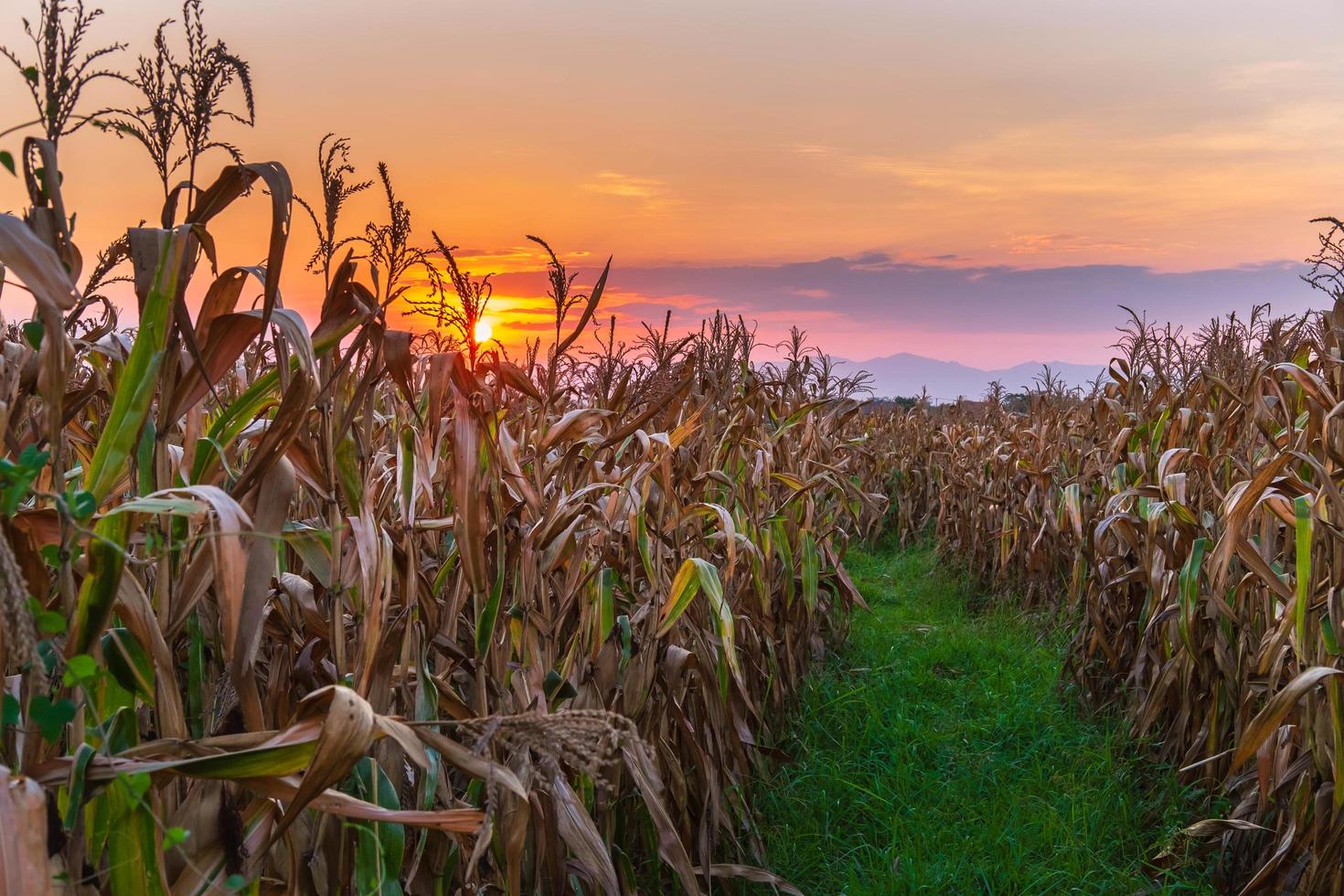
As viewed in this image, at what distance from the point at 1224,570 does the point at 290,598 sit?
8.24 feet

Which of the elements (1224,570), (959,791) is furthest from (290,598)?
(959,791)

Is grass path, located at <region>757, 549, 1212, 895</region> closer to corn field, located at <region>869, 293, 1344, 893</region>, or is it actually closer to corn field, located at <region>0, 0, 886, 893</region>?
corn field, located at <region>869, 293, 1344, 893</region>

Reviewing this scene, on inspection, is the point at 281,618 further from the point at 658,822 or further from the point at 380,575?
the point at 658,822

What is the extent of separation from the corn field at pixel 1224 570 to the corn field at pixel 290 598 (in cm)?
162

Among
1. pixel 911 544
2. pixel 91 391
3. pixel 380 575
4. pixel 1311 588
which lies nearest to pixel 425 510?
pixel 380 575

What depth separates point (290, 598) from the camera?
1.82 m

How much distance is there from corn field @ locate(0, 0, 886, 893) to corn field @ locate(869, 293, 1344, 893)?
1.62m

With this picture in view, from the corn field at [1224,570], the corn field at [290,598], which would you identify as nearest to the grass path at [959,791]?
the corn field at [1224,570]

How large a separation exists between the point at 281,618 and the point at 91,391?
0.59m

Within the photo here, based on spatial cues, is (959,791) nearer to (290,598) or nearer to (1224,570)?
(1224,570)

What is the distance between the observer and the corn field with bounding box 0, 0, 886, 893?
1.11 m

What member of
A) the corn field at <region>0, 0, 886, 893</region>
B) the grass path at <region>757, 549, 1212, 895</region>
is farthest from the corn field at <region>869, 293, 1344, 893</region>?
the corn field at <region>0, 0, 886, 893</region>

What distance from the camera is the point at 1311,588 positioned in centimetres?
271

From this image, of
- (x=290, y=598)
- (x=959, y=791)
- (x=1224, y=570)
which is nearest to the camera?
(x=290, y=598)
